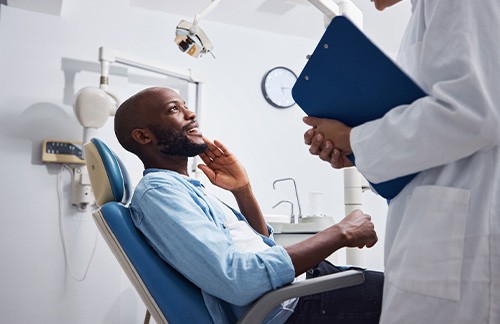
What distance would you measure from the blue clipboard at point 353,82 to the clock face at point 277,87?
2637 mm

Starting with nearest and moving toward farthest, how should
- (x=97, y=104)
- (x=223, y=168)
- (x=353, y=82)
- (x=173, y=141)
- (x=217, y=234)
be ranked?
Result: 1. (x=353, y=82)
2. (x=217, y=234)
3. (x=173, y=141)
4. (x=223, y=168)
5. (x=97, y=104)

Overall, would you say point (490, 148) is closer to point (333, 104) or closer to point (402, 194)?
point (402, 194)

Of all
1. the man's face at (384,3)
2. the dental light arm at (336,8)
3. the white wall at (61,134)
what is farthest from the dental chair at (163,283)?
the white wall at (61,134)

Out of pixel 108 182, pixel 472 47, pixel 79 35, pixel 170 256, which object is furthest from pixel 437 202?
pixel 79 35

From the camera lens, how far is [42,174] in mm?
2854

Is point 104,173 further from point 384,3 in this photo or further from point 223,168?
Result: point 384,3

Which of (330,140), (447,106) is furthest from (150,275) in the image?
(447,106)

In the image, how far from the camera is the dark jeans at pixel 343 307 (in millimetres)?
1377

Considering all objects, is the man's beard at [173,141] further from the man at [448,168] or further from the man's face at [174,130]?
the man at [448,168]

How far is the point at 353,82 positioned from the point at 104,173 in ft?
2.29

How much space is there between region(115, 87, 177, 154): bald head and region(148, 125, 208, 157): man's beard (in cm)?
4

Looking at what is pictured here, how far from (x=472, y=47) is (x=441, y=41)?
0.06m

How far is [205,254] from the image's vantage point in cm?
113

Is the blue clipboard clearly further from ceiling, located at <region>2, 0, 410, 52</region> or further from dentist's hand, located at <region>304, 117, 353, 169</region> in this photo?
ceiling, located at <region>2, 0, 410, 52</region>
